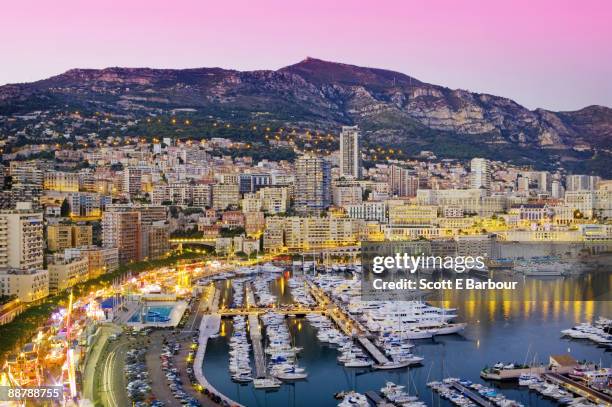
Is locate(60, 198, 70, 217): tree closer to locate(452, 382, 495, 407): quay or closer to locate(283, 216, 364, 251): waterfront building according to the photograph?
locate(283, 216, 364, 251): waterfront building

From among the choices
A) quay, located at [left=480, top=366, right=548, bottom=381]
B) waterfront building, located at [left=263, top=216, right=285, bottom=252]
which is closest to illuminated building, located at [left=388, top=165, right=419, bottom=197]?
waterfront building, located at [left=263, top=216, right=285, bottom=252]

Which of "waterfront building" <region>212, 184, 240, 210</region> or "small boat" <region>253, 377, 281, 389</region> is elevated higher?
"waterfront building" <region>212, 184, 240, 210</region>

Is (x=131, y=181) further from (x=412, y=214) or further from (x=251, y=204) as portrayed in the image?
(x=412, y=214)

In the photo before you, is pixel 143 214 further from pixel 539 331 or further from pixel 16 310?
pixel 539 331

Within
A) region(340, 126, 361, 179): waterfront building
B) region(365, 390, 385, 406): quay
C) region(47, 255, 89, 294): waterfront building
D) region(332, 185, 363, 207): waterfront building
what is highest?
region(340, 126, 361, 179): waterfront building

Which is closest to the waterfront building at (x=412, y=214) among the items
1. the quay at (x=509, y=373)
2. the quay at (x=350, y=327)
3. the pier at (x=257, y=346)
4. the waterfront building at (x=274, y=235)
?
the waterfront building at (x=274, y=235)

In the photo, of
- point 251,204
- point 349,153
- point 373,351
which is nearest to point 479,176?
point 349,153

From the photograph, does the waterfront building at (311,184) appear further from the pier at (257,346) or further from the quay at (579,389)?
the quay at (579,389)
